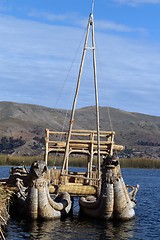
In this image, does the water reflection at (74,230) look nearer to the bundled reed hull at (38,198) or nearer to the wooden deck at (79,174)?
the bundled reed hull at (38,198)

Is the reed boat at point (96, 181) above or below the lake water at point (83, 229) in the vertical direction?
above

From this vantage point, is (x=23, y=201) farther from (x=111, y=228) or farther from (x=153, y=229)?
(x=153, y=229)

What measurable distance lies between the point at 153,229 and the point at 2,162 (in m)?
51.6

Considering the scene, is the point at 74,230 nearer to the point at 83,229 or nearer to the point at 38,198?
the point at 83,229

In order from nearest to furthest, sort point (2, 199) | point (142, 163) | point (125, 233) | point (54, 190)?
point (2, 199), point (125, 233), point (54, 190), point (142, 163)

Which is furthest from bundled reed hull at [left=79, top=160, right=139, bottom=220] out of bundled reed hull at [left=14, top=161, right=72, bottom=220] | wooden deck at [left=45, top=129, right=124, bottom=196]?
wooden deck at [left=45, top=129, right=124, bottom=196]

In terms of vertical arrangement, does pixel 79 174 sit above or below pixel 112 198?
above

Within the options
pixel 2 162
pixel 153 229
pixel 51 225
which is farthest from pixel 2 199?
pixel 2 162

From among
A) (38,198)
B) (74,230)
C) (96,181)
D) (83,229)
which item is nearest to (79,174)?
(96,181)

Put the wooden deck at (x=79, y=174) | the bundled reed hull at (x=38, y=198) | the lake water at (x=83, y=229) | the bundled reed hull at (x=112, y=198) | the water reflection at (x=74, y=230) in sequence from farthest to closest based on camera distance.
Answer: the wooden deck at (x=79, y=174)
the bundled reed hull at (x=112, y=198)
the bundled reed hull at (x=38, y=198)
the lake water at (x=83, y=229)
the water reflection at (x=74, y=230)

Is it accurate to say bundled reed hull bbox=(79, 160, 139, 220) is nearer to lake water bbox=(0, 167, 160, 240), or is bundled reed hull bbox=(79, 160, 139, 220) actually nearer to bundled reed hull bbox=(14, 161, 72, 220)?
lake water bbox=(0, 167, 160, 240)

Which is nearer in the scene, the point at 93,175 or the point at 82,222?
the point at 82,222

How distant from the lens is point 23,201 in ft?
101

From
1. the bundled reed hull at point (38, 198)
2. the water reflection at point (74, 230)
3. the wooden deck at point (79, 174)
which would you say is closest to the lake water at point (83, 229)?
the water reflection at point (74, 230)
